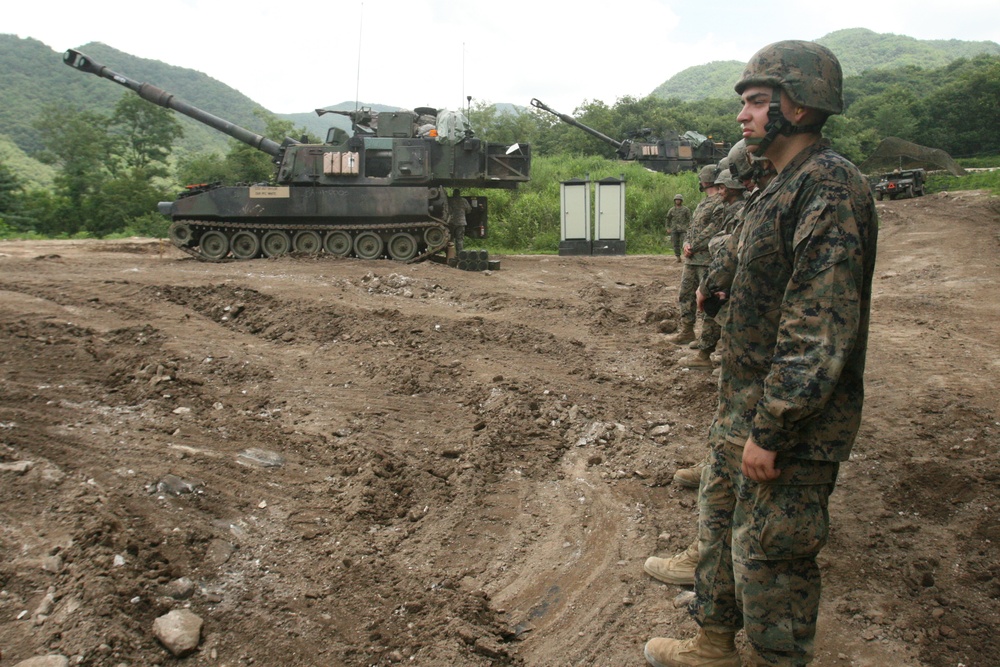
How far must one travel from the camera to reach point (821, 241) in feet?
7.42

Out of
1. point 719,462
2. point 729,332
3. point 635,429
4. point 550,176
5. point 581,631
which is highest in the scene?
point 550,176

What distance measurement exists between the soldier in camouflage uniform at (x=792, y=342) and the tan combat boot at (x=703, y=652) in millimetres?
297

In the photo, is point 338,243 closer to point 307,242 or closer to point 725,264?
point 307,242

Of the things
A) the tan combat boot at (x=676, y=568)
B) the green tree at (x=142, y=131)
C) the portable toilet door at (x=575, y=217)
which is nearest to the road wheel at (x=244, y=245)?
the portable toilet door at (x=575, y=217)

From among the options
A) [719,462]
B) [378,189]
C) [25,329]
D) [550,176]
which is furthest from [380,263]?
[550,176]

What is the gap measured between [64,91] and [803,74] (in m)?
69.4

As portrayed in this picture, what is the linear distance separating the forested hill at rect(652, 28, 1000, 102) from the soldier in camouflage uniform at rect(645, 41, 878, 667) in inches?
3947

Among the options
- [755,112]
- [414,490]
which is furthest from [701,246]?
[755,112]

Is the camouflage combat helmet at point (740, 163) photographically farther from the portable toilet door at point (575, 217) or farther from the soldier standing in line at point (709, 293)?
the portable toilet door at point (575, 217)

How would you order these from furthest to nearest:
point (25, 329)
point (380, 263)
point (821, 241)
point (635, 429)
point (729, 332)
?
point (380, 263), point (25, 329), point (635, 429), point (729, 332), point (821, 241)

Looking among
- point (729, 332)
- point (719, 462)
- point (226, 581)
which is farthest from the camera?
point (226, 581)

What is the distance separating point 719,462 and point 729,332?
1.67 ft

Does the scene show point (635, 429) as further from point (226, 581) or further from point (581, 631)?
point (226, 581)

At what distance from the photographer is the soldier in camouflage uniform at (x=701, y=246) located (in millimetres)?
7207
